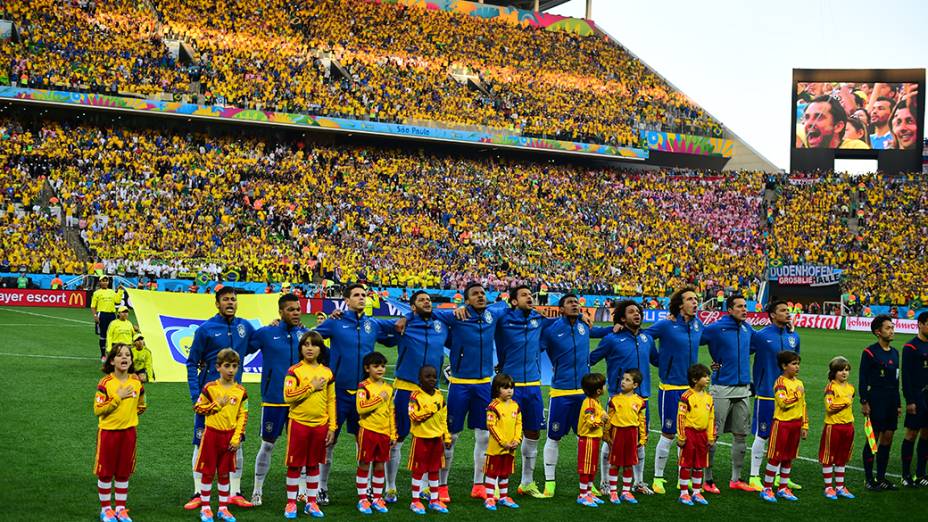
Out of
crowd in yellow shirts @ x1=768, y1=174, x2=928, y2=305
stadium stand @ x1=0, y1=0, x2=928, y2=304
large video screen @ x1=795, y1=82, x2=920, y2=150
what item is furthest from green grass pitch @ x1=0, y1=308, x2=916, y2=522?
large video screen @ x1=795, y1=82, x2=920, y2=150

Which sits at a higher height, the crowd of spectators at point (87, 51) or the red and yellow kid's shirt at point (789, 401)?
the crowd of spectators at point (87, 51)

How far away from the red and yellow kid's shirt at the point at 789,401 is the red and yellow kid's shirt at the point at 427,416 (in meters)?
3.86

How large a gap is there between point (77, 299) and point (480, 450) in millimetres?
32386

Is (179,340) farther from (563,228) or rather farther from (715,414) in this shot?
(563,228)

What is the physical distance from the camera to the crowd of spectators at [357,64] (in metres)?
49.0

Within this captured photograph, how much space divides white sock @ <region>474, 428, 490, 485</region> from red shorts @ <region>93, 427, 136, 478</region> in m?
3.49

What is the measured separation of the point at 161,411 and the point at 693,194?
158ft

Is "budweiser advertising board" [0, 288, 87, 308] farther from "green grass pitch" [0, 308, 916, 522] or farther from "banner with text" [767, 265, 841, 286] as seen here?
"banner with text" [767, 265, 841, 286]

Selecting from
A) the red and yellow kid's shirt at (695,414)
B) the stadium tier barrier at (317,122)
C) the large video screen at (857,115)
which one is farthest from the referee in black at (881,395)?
the large video screen at (857,115)

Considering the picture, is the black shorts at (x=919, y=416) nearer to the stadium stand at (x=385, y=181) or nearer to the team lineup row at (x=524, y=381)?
the team lineup row at (x=524, y=381)

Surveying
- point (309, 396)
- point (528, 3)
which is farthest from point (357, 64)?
point (309, 396)

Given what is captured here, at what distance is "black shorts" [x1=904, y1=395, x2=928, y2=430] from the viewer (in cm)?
1187

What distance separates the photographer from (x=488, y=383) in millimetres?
10836

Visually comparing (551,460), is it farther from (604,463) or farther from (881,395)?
(881,395)
